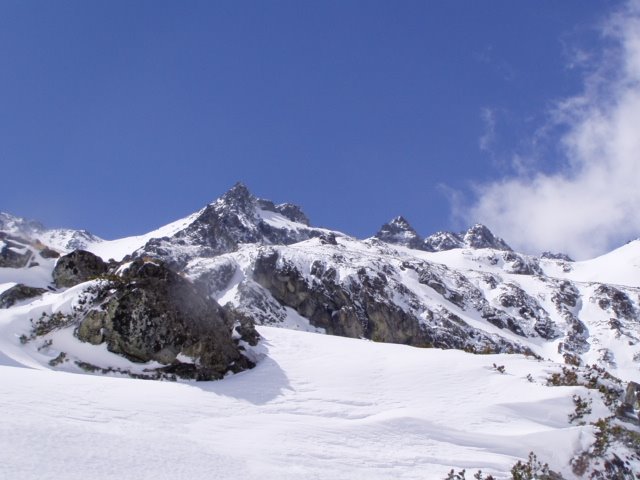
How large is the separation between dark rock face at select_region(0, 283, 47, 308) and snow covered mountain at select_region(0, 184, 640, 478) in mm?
59

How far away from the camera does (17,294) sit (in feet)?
76.3

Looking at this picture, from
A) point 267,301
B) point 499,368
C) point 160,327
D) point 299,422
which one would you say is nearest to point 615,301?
point 267,301

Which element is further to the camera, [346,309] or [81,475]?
[346,309]

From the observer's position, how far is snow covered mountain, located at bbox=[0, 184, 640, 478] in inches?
719

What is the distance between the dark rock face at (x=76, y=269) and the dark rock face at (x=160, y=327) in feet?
23.3

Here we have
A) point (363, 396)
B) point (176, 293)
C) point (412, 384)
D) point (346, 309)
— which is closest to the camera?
point (363, 396)

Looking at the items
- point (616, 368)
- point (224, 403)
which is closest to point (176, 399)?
point (224, 403)

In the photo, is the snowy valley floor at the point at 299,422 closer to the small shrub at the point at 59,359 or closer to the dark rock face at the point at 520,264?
the small shrub at the point at 59,359

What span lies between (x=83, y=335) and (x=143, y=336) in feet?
6.21

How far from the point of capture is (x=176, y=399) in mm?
13656

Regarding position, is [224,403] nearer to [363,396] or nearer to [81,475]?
[363,396]

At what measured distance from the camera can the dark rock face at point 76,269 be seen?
1033 inches

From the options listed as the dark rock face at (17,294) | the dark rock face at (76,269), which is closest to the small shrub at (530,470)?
the dark rock face at (17,294)

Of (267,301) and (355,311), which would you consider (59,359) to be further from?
(355,311)
